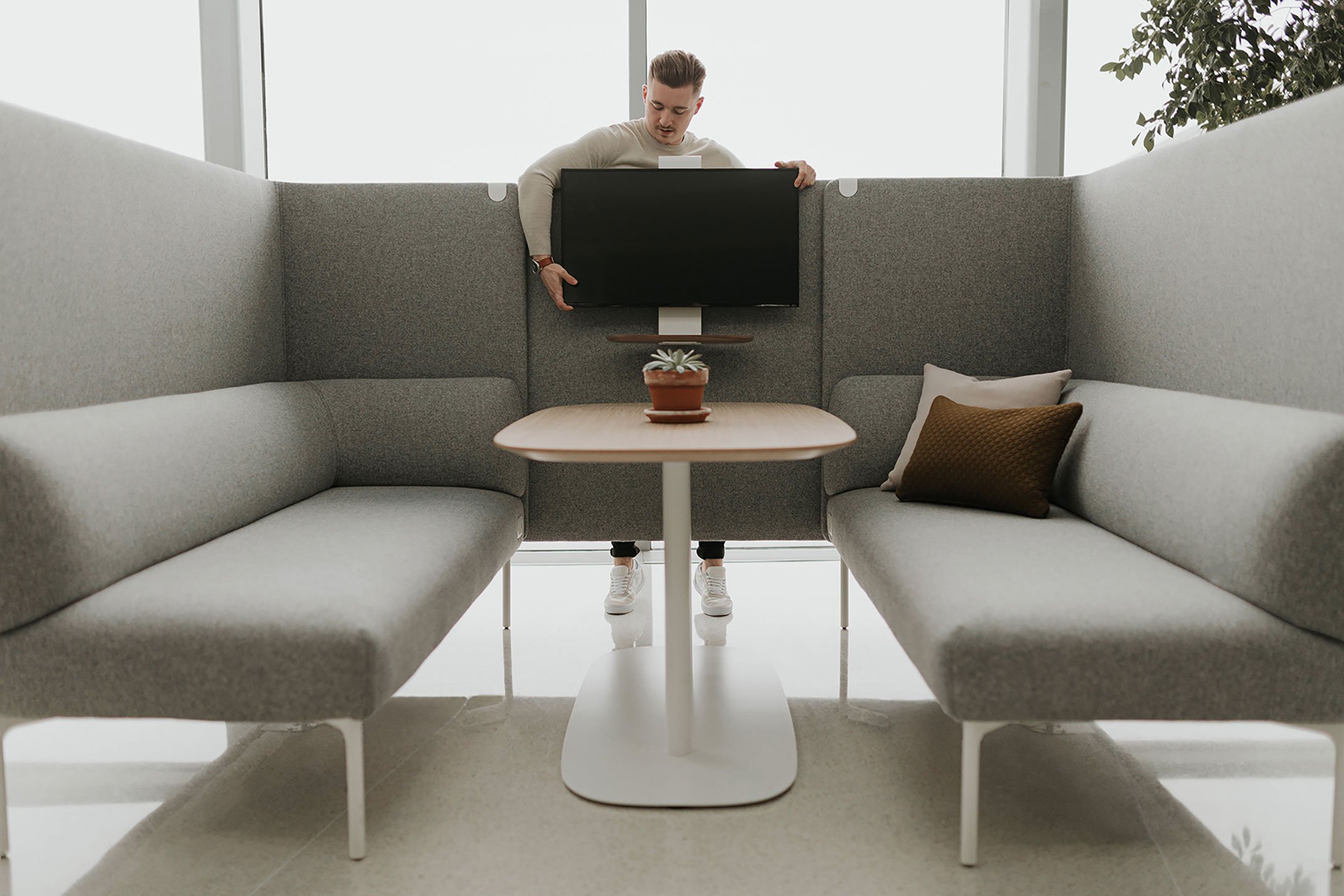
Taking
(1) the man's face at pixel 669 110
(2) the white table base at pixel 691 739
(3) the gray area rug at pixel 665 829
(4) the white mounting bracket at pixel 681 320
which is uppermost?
(1) the man's face at pixel 669 110

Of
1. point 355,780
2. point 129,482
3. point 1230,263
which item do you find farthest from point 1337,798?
point 129,482

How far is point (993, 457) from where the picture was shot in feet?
6.65

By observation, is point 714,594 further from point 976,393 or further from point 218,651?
point 218,651

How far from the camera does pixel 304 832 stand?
5.07 feet

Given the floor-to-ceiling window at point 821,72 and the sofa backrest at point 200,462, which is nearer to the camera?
the sofa backrest at point 200,462

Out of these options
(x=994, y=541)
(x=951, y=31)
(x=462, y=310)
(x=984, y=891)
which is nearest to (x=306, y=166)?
(x=462, y=310)

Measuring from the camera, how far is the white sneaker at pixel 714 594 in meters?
2.75

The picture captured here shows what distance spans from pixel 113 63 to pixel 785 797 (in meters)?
3.39

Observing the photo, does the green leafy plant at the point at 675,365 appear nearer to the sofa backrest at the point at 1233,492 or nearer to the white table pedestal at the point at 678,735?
the white table pedestal at the point at 678,735

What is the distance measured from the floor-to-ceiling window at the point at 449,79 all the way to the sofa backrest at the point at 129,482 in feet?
4.79

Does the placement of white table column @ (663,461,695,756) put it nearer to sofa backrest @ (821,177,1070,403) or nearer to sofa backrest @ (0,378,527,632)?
sofa backrest @ (0,378,527,632)

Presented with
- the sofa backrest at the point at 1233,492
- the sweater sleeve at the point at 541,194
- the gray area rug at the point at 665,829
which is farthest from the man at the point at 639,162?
the sofa backrest at the point at 1233,492

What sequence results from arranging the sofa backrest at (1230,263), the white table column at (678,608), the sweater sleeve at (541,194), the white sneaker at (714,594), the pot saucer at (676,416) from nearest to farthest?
1. the sofa backrest at (1230,263)
2. the white table column at (678,608)
3. the pot saucer at (676,416)
4. the sweater sleeve at (541,194)
5. the white sneaker at (714,594)

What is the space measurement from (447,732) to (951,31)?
9.92 feet
